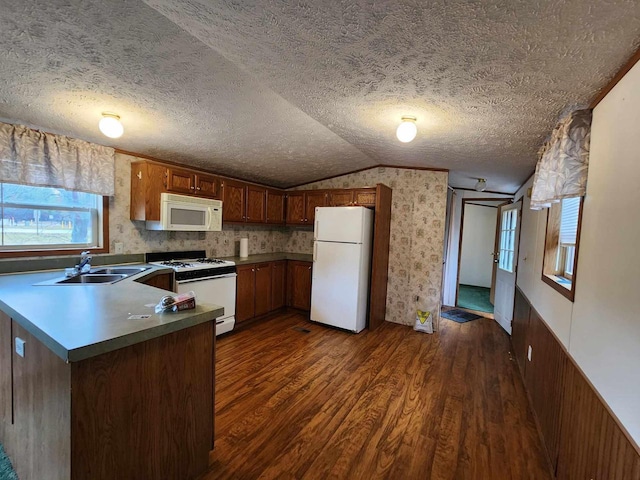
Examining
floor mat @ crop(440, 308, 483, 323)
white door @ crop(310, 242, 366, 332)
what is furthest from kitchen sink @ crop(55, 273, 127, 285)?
floor mat @ crop(440, 308, 483, 323)

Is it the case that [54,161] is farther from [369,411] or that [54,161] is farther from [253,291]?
[369,411]

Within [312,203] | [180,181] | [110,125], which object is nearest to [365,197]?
[312,203]

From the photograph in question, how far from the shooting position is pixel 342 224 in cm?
373

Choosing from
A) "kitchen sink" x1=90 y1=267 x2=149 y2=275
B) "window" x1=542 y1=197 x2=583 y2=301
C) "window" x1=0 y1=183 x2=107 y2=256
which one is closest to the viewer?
"window" x1=542 y1=197 x2=583 y2=301

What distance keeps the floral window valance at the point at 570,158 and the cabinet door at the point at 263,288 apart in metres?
3.34

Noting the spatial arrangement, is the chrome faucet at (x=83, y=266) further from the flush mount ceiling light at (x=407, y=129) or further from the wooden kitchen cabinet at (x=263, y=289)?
the flush mount ceiling light at (x=407, y=129)

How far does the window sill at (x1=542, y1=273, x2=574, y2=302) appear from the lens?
1.66m

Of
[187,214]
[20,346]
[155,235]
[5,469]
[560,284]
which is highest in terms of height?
[187,214]

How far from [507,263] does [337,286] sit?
262cm

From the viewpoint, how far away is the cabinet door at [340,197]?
412cm

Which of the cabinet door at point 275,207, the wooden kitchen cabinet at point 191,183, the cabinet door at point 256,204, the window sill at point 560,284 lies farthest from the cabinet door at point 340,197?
the window sill at point 560,284

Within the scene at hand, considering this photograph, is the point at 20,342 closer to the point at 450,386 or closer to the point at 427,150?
the point at 450,386

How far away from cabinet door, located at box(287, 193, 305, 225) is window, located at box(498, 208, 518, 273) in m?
3.14

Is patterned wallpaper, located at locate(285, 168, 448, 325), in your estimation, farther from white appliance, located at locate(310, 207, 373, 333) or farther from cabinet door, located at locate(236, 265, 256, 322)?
cabinet door, located at locate(236, 265, 256, 322)
